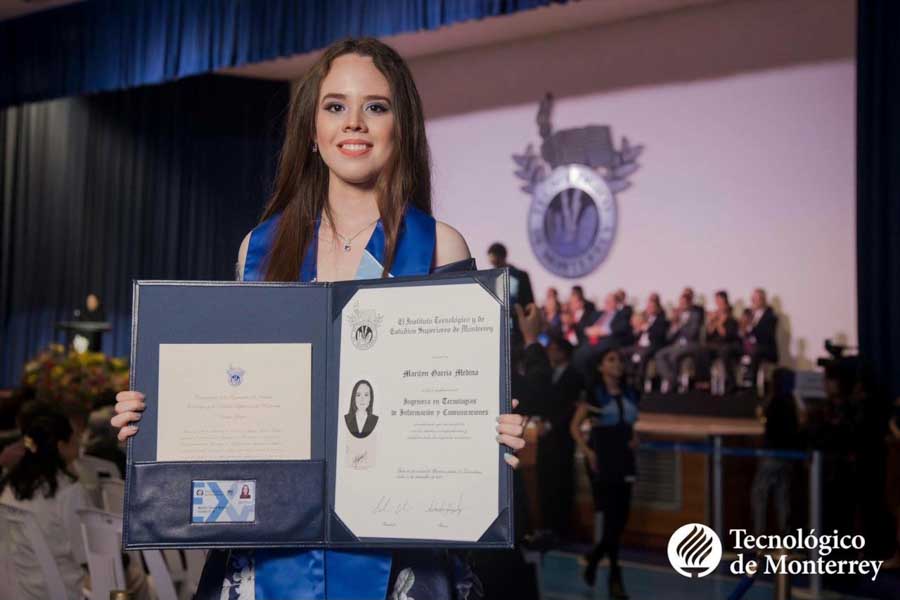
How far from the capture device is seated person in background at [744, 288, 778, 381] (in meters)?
11.0

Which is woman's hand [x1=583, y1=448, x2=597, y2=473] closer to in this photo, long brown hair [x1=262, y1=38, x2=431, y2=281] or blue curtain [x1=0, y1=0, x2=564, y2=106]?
blue curtain [x1=0, y1=0, x2=564, y2=106]

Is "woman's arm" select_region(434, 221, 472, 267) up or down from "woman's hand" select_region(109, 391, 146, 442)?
up

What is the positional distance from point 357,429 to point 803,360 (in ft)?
33.6

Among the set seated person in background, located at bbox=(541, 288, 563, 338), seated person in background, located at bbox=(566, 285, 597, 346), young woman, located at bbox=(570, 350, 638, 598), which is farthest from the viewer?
seated person in background, located at bbox=(541, 288, 563, 338)

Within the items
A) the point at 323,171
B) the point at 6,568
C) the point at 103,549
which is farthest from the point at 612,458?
the point at 323,171

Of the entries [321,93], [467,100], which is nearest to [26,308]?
[467,100]

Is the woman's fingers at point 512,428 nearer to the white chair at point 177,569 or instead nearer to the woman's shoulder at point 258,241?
the woman's shoulder at point 258,241

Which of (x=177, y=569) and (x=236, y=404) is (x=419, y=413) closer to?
(x=236, y=404)

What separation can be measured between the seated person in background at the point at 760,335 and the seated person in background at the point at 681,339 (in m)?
0.51

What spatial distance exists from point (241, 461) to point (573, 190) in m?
11.4

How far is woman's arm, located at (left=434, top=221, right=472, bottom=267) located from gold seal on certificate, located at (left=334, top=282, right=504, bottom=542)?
200mm

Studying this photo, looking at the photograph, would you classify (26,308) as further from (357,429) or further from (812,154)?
(357,429)

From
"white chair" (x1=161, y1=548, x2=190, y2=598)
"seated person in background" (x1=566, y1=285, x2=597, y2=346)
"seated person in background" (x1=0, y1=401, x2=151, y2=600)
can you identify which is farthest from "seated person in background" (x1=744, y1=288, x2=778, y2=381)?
"seated person in background" (x1=0, y1=401, x2=151, y2=600)
